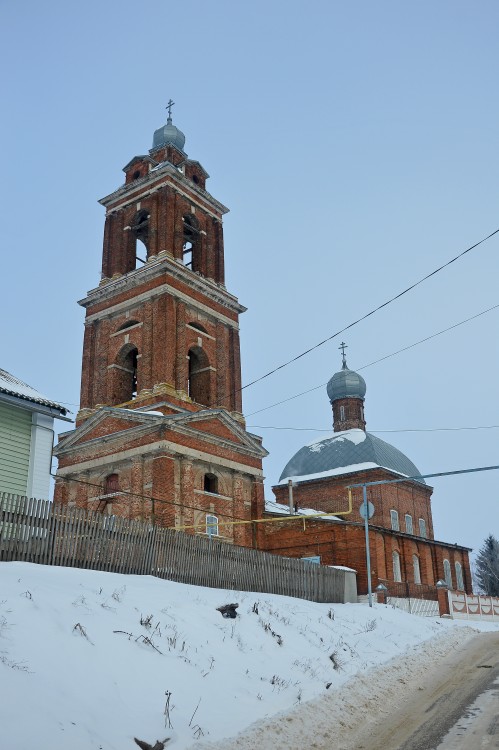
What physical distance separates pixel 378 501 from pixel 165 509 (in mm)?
20755

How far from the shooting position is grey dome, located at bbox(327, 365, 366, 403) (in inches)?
2074

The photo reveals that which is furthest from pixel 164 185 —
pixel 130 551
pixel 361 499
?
pixel 130 551

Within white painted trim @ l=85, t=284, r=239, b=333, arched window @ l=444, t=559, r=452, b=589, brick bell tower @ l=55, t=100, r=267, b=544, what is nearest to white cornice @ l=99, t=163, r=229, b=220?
brick bell tower @ l=55, t=100, r=267, b=544

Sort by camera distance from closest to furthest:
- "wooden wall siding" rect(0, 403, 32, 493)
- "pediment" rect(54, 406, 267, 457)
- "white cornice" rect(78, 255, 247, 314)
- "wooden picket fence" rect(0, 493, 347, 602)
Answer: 1. "wooden picket fence" rect(0, 493, 347, 602)
2. "wooden wall siding" rect(0, 403, 32, 493)
3. "pediment" rect(54, 406, 267, 457)
4. "white cornice" rect(78, 255, 247, 314)

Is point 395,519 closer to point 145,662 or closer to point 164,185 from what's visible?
point 164,185

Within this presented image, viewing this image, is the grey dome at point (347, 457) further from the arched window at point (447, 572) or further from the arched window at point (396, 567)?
the arched window at point (396, 567)

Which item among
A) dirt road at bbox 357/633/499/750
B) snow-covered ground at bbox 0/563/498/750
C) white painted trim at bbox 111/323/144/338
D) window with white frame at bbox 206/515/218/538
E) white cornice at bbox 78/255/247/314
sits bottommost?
dirt road at bbox 357/633/499/750

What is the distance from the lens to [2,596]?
378 inches

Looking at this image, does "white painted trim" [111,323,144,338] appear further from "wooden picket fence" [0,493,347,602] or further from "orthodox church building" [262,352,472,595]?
"wooden picket fence" [0,493,347,602]

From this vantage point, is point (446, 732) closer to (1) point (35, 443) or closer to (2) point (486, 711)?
(2) point (486, 711)

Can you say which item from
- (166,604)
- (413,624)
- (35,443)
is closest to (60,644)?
(166,604)

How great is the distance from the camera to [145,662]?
9328 mm

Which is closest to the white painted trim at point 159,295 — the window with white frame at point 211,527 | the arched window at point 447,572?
the window with white frame at point 211,527

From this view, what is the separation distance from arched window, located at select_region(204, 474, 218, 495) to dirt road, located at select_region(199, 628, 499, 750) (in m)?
18.1
